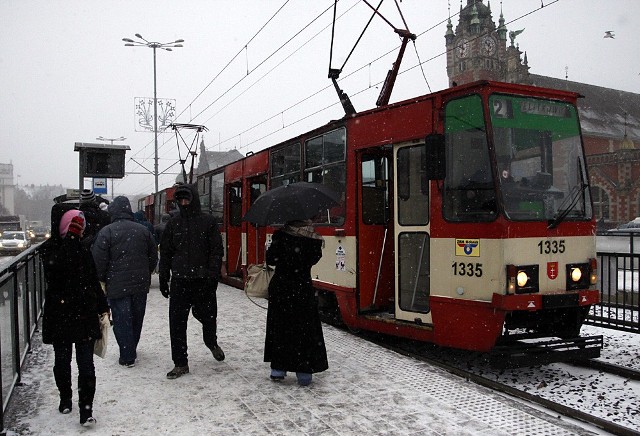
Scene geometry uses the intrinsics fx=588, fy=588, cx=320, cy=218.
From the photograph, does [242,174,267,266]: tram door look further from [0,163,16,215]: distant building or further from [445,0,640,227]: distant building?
[0,163,16,215]: distant building

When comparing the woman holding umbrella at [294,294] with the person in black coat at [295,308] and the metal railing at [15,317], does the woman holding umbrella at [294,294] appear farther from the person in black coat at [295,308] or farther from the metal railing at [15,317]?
the metal railing at [15,317]

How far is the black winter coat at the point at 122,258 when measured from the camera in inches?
245

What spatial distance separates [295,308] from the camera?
217 inches

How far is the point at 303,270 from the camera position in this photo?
5.58 meters

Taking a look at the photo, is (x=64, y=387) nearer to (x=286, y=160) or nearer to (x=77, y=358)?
(x=77, y=358)

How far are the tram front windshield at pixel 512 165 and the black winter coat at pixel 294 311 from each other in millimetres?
1910

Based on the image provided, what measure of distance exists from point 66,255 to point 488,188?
416cm

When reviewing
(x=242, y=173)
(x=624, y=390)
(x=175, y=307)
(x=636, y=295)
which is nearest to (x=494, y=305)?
(x=624, y=390)

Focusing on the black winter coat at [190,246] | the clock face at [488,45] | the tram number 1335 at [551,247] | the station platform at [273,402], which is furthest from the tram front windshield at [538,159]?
the clock face at [488,45]

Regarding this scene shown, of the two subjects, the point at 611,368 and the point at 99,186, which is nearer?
the point at 611,368

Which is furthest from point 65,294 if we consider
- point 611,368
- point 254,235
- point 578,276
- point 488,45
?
point 488,45

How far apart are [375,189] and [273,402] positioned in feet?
12.8

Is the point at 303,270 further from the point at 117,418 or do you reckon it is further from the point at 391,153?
the point at 391,153

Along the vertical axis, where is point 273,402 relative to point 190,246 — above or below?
below
